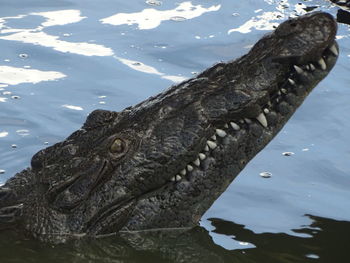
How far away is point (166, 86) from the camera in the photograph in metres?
9.93

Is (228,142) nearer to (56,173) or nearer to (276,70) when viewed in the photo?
(276,70)

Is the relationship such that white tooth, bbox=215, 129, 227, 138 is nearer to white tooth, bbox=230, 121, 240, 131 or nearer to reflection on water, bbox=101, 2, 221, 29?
white tooth, bbox=230, 121, 240, 131

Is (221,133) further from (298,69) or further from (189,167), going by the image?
(298,69)

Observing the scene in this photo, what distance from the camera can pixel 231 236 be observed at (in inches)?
285

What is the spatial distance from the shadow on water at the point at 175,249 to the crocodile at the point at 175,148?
0.26 feet

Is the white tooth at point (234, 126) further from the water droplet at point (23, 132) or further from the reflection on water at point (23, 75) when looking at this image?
the reflection on water at point (23, 75)

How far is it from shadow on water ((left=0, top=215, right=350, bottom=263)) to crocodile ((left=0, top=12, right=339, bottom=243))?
0.26ft

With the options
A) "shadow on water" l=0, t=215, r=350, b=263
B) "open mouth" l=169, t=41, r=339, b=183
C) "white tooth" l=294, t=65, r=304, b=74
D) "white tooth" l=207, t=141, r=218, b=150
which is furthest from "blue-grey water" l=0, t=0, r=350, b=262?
"white tooth" l=294, t=65, r=304, b=74

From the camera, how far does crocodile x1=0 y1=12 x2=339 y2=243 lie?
659cm

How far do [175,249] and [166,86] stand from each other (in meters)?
3.18

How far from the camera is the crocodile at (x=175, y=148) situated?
6590mm

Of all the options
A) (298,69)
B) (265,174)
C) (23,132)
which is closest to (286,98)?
(298,69)

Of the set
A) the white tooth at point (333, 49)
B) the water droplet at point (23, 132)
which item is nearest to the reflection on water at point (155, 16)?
the water droplet at point (23, 132)

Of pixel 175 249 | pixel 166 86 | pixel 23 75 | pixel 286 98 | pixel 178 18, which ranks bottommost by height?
pixel 175 249
